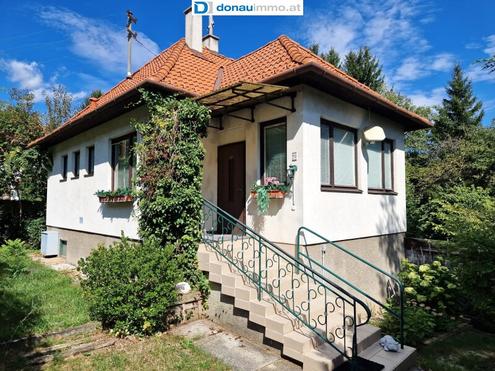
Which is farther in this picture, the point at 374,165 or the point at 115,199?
the point at 374,165

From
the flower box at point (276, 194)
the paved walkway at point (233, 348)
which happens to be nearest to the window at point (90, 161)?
the flower box at point (276, 194)

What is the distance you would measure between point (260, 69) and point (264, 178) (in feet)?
8.37

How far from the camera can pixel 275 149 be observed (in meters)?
6.65

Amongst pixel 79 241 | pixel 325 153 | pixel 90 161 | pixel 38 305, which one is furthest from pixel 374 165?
pixel 79 241

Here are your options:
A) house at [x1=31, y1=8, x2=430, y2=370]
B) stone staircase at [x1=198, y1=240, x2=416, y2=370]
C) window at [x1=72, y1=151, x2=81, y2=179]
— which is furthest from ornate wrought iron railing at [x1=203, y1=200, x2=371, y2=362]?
window at [x1=72, y1=151, x2=81, y2=179]

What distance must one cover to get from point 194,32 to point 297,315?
8.63 meters

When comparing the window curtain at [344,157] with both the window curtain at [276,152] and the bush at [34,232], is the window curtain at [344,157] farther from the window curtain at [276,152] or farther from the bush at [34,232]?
the bush at [34,232]

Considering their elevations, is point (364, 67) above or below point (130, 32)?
above

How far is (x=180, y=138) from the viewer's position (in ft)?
20.2

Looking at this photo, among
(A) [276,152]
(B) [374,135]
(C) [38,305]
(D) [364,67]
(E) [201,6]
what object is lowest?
(C) [38,305]

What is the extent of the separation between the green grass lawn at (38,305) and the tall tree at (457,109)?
2552 cm

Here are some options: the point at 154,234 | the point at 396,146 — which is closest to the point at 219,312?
the point at 154,234

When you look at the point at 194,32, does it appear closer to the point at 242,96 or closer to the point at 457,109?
the point at 242,96

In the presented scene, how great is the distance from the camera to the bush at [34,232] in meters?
13.8
